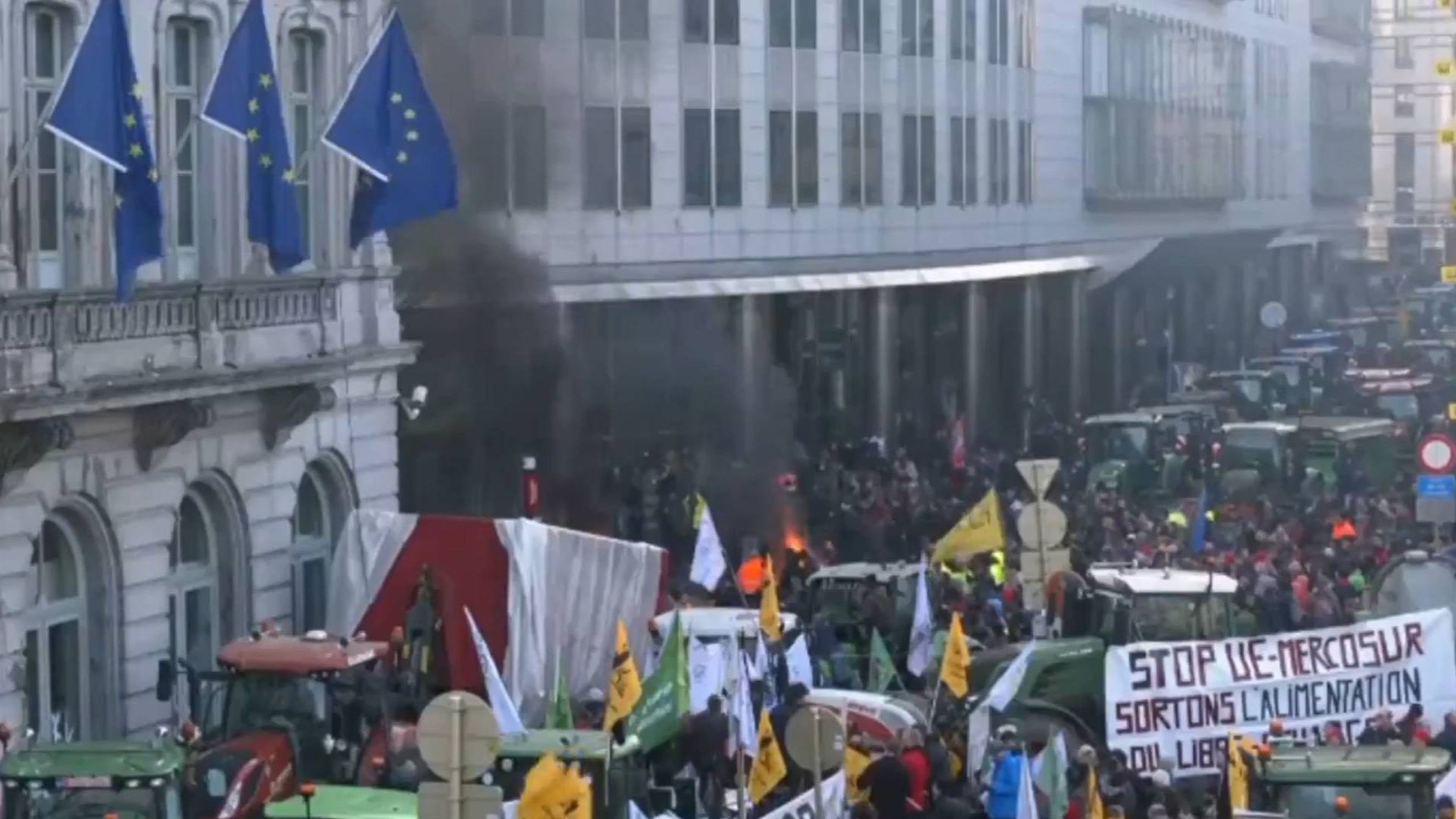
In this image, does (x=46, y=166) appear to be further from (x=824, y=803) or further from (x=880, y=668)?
(x=824, y=803)

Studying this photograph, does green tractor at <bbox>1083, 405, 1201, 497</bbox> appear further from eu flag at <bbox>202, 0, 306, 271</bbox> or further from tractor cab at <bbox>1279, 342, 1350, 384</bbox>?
eu flag at <bbox>202, 0, 306, 271</bbox>

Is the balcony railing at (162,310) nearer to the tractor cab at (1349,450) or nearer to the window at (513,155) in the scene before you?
the window at (513,155)

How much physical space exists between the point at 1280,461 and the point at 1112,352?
24.7 m

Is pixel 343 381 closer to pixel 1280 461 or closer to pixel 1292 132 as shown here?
pixel 1280 461

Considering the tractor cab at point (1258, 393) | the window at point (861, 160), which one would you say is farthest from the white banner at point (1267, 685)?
the window at point (861, 160)

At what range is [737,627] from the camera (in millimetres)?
24500

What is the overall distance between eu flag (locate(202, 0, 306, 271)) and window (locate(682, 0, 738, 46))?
1840cm

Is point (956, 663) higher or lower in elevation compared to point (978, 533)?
lower

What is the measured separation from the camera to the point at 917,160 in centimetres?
5341

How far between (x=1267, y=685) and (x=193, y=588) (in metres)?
9.85

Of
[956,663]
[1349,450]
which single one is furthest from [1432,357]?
[956,663]

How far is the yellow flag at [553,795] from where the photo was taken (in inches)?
623

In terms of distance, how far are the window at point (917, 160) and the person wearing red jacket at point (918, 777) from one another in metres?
32.3

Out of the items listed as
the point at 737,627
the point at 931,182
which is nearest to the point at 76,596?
the point at 737,627
